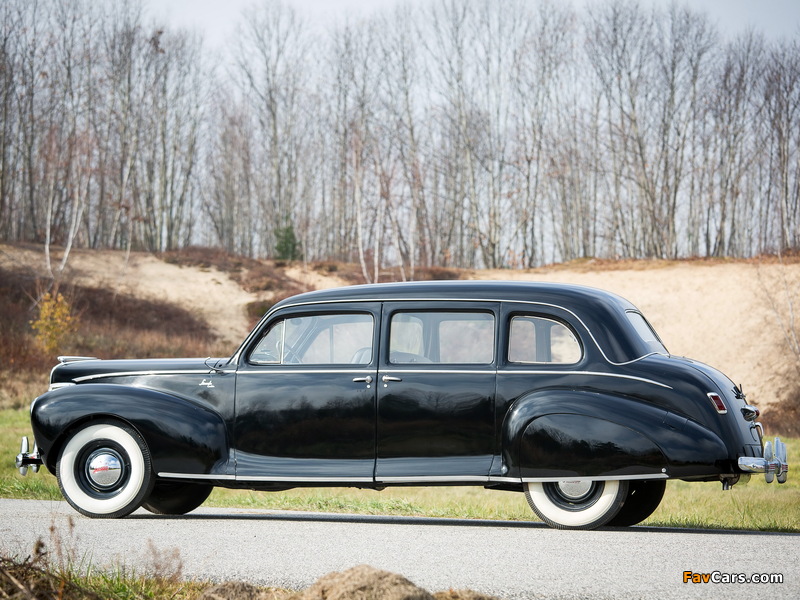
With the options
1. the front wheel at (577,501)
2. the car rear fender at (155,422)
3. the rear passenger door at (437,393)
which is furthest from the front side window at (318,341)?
the front wheel at (577,501)

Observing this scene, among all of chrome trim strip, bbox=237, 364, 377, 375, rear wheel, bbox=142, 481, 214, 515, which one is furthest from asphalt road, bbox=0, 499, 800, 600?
chrome trim strip, bbox=237, 364, 377, 375

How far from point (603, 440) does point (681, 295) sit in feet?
96.0

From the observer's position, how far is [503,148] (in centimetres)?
4784

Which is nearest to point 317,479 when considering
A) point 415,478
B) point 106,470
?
point 415,478

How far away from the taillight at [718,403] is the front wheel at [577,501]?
0.86 meters

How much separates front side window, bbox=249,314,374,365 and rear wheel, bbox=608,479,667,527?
2.44 metres

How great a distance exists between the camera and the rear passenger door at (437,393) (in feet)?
Answer: 23.3

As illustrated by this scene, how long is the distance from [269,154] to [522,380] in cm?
4840

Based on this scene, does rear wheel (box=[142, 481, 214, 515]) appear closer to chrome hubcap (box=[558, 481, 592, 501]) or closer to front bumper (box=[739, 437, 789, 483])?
chrome hubcap (box=[558, 481, 592, 501])

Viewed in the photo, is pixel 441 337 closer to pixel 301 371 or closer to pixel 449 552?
pixel 301 371

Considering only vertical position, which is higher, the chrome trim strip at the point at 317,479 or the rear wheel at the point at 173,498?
the chrome trim strip at the point at 317,479

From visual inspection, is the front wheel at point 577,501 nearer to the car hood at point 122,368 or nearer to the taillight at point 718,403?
the taillight at point 718,403

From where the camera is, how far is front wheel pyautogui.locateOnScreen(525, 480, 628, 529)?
684 centimetres

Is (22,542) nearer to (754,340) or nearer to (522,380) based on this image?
(522,380)
